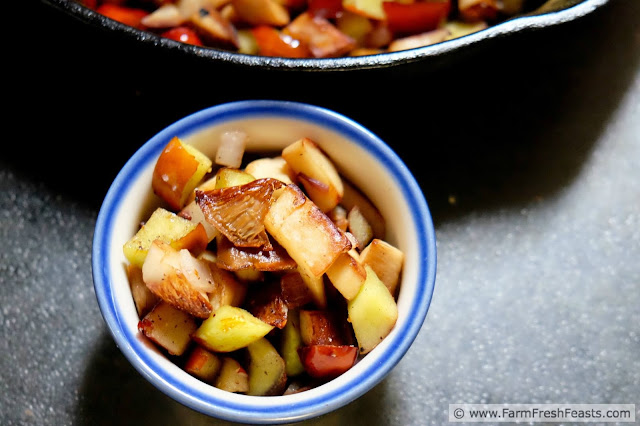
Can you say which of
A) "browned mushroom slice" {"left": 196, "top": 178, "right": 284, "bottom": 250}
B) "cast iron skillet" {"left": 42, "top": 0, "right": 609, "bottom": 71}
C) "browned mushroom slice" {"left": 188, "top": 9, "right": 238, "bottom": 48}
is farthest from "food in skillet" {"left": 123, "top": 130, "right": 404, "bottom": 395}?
"browned mushroom slice" {"left": 188, "top": 9, "right": 238, "bottom": 48}

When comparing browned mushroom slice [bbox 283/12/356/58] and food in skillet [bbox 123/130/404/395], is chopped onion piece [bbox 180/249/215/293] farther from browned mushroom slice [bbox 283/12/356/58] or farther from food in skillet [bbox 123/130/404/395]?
browned mushroom slice [bbox 283/12/356/58]

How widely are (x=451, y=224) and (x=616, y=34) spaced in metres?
0.51

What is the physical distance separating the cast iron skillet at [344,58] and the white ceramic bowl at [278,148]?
6 cm

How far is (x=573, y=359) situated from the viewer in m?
0.97

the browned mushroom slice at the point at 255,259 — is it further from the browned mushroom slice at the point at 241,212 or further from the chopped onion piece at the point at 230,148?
the chopped onion piece at the point at 230,148

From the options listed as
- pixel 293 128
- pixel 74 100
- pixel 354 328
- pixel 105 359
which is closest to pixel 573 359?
pixel 354 328

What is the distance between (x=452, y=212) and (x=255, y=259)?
0.44 meters

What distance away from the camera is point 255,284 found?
768 millimetres

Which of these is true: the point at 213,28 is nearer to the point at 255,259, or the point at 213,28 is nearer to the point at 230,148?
the point at 230,148

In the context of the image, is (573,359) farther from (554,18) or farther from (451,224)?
(554,18)

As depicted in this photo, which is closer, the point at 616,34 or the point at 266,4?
the point at 266,4

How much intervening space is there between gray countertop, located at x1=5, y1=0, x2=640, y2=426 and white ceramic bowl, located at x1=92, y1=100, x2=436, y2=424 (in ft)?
0.27

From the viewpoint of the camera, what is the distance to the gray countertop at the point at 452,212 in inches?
36.5

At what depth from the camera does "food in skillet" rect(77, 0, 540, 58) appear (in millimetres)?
1061
